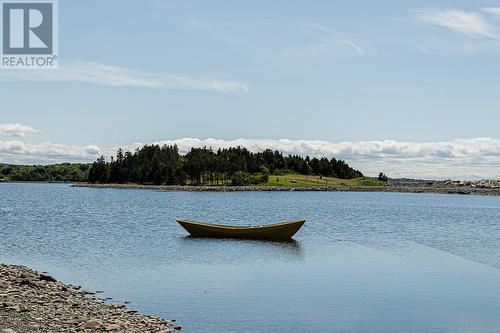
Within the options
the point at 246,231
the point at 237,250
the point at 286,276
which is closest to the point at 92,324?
the point at 286,276

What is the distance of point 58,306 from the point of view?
2381cm

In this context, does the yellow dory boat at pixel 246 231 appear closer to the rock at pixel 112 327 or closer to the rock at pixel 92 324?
the rock at pixel 112 327

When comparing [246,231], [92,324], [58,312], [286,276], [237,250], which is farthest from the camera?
[246,231]

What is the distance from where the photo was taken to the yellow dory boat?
55719 millimetres

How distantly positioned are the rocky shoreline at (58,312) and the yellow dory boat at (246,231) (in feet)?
90.0

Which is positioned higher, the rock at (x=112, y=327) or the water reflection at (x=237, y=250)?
the rock at (x=112, y=327)

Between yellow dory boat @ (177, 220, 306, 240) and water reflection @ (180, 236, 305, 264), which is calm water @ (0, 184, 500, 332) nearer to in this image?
water reflection @ (180, 236, 305, 264)

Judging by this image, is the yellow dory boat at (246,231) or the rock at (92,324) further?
the yellow dory boat at (246,231)

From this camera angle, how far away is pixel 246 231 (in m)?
55.7

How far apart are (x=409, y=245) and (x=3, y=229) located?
43165 mm

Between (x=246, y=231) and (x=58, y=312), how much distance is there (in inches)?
1335

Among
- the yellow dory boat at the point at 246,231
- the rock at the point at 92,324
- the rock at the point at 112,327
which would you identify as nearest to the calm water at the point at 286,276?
the yellow dory boat at the point at 246,231

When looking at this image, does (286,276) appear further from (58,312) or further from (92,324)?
(92,324)

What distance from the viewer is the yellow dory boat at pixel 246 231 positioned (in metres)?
55.7
